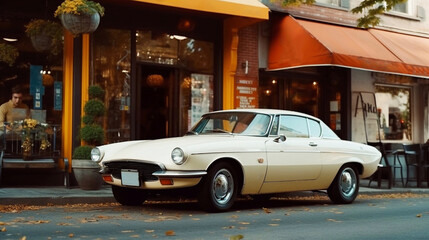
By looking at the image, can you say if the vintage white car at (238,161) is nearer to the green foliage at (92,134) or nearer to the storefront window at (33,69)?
the green foliage at (92,134)

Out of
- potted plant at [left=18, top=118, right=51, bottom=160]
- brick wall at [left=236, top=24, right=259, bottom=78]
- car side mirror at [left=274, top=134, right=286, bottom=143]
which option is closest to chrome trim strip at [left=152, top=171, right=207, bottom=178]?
car side mirror at [left=274, top=134, right=286, bottom=143]

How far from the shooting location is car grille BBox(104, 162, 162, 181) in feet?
26.3

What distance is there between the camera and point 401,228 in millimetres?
7168

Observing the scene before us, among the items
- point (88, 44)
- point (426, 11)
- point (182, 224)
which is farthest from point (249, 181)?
point (426, 11)

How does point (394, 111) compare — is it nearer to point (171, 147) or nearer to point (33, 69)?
point (33, 69)

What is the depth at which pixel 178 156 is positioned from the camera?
7.89m

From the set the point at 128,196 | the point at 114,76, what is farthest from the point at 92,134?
the point at 128,196

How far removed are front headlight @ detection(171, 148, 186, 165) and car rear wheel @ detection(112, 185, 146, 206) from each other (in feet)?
4.03

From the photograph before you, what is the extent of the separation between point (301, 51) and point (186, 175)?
22.4ft

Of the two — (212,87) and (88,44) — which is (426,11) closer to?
(212,87)

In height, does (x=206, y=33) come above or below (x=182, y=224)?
above

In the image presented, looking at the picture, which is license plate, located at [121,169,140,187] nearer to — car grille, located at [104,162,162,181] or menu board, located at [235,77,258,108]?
car grille, located at [104,162,162,181]

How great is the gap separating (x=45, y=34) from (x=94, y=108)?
1.82 m

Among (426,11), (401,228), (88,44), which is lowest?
(401,228)
